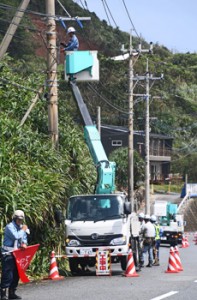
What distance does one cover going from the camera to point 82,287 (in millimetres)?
18859

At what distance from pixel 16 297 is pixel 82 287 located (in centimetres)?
287

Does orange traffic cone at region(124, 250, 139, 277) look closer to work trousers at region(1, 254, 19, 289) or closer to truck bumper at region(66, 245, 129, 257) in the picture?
truck bumper at region(66, 245, 129, 257)

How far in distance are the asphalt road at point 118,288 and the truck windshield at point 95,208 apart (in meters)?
1.76

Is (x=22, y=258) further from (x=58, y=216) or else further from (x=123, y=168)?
(x=123, y=168)

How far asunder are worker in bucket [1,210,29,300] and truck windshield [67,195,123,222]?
22.4 feet

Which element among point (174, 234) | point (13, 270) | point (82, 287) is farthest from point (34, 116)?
point (174, 234)

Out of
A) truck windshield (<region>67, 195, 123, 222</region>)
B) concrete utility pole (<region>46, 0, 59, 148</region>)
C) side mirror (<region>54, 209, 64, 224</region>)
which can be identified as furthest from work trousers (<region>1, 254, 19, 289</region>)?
concrete utility pole (<region>46, 0, 59, 148</region>)

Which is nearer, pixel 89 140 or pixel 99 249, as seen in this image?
pixel 99 249

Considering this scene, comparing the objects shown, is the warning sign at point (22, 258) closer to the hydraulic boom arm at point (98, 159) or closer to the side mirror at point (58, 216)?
the side mirror at point (58, 216)

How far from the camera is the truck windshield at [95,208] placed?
23.5 metres

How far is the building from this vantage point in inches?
3202

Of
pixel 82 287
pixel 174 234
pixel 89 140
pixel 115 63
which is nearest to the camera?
pixel 82 287

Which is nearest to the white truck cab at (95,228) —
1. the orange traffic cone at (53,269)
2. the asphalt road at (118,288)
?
the asphalt road at (118,288)

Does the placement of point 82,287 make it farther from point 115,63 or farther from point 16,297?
point 115,63
